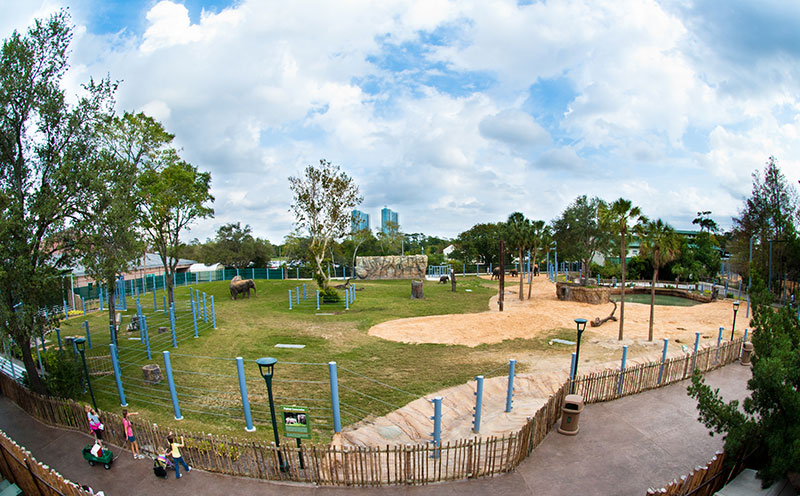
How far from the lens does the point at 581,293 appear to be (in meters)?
33.1

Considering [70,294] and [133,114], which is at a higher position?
[133,114]

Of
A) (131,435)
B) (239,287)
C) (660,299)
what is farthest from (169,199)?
(660,299)

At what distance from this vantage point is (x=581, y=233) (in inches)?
1933

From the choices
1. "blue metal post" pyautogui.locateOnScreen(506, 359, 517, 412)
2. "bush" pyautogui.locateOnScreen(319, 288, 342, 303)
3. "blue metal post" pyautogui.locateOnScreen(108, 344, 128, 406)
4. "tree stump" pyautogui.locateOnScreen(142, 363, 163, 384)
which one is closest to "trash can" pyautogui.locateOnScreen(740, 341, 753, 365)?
"blue metal post" pyautogui.locateOnScreen(506, 359, 517, 412)

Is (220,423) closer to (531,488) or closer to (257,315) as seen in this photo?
(531,488)

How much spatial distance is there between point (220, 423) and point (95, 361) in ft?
28.5

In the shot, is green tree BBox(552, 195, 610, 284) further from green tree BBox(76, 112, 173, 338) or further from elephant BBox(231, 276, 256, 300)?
green tree BBox(76, 112, 173, 338)

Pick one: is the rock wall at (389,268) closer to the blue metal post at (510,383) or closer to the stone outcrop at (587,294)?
the stone outcrop at (587,294)

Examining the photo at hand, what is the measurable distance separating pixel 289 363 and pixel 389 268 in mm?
37718

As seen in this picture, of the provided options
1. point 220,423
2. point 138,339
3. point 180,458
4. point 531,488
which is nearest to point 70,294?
point 138,339

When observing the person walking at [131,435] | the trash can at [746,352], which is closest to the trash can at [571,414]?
→ the person walking at [131,435]

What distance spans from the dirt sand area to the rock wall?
68.6 ft

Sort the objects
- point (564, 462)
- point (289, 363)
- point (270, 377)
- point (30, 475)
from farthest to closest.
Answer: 1. point (289, 363)
2. point (564, 462)
3. point (270, 377)
4. point (30, 475)

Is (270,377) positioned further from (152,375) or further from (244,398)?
(152,375)
